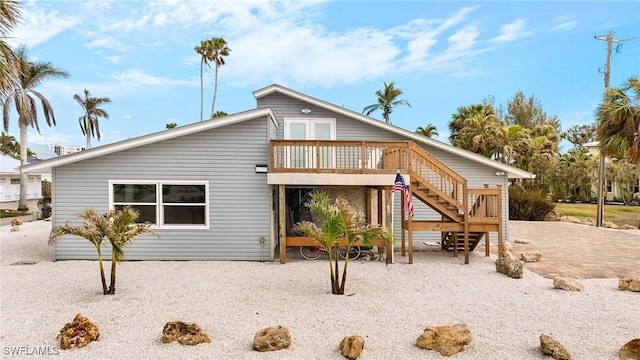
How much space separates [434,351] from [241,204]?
23.0 feet

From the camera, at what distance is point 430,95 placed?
1344 inches

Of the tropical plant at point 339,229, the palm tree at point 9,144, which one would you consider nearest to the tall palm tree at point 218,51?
the tropical plant at point 339,229

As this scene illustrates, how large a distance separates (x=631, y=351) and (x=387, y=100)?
3156 cm

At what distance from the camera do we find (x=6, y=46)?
310 inches

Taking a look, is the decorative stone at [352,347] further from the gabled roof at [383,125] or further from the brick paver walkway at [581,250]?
the gabled roof at [383,125]

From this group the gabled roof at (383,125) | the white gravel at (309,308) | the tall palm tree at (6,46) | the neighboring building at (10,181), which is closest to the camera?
the white gravel at (309,308)

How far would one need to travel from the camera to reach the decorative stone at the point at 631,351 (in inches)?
172

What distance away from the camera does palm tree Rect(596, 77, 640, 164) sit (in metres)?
12.7

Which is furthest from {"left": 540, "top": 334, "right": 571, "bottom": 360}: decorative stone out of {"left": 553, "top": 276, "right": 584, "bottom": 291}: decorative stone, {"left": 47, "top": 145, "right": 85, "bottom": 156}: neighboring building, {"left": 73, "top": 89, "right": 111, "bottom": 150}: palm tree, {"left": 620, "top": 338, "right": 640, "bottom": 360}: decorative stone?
{"left": 47, "top": 145, "right": 85, "bottom": 156}: neighboring building

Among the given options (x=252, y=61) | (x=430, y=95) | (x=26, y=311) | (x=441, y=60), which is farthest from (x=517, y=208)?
(x=252, y=61)

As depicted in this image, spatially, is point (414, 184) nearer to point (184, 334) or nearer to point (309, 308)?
point (309, 308)

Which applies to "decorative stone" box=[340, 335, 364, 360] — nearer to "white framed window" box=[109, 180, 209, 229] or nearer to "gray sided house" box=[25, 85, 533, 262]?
"gray sided house" box=[25, 85, 533, 262]
